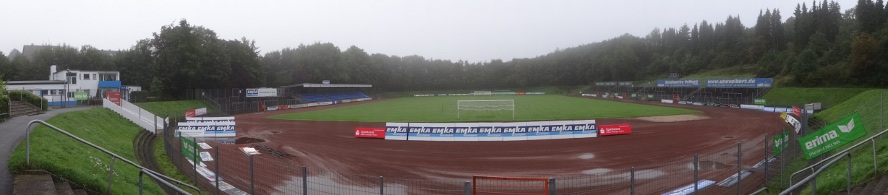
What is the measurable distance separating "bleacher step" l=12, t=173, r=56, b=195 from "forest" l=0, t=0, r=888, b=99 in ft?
157

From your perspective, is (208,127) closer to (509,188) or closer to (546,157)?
(546,157)

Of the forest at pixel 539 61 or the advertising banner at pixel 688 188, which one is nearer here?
the advertising banner at pixel 688 188

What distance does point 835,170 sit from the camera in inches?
456

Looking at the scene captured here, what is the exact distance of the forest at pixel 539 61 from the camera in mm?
54562

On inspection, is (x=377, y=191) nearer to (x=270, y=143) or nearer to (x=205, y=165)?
(x=205, y=165)

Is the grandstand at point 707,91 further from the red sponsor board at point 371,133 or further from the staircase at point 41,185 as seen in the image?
the staircase at point 41,185

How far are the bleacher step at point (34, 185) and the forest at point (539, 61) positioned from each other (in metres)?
47.8

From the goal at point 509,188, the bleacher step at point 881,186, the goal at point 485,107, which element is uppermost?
the goal at point 485,107

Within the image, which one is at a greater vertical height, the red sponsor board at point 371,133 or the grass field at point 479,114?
the grass field at point 479,114

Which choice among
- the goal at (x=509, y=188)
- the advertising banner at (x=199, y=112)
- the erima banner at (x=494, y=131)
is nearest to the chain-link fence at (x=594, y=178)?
the goal at (x=509, y=188)

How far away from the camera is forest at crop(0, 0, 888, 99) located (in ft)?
179

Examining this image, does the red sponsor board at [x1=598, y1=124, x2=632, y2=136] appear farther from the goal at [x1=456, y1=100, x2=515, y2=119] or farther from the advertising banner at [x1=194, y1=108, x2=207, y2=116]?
the advertising banner at [x1=194, y1=108, x2=207, y2=116]

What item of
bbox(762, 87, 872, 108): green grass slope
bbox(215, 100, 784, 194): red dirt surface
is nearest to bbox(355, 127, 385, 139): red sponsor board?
bbox(215, 100, 784, 194): red dirt surface

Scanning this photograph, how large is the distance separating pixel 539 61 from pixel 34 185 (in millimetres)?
130484
